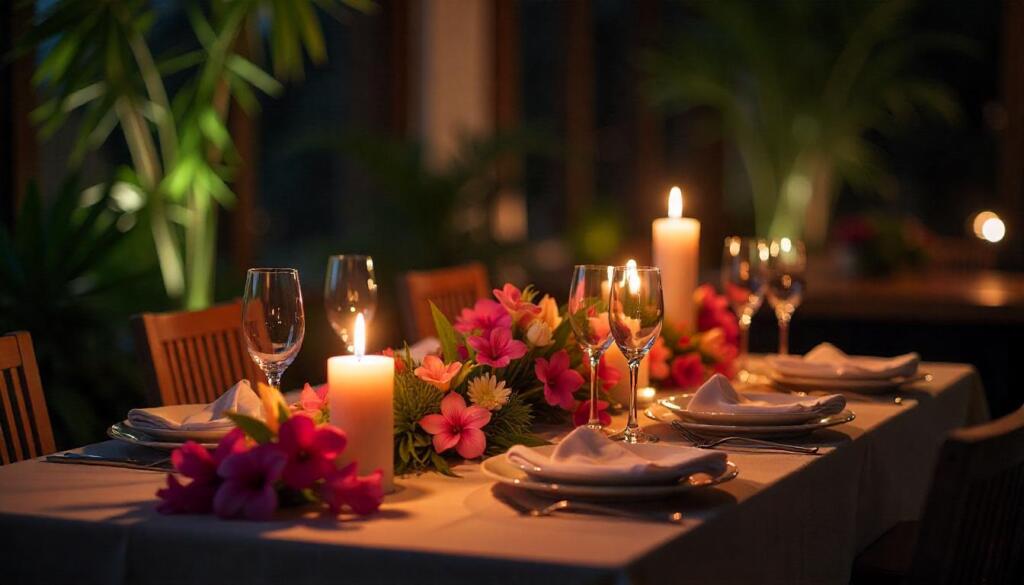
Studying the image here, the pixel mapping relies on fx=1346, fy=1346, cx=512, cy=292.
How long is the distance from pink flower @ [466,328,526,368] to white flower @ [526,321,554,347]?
77 millimetres

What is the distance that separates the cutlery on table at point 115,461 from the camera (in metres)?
1.71

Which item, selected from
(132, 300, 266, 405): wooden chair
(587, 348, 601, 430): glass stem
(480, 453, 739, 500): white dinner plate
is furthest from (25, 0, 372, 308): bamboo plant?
(480, 453, 739, 500): white dinner plate

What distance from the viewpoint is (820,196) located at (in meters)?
8.51

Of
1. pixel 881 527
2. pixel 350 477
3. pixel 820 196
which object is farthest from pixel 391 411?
pixel 820 196

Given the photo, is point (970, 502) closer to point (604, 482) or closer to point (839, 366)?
point (604, 482)

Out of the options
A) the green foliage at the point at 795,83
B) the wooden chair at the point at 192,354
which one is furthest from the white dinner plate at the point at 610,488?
the green foliage at the point at 795,83

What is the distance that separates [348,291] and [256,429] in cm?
54

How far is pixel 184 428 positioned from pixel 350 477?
431 mm

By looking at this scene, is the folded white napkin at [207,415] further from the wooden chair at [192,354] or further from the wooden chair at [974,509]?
the wooden chair at [974,509]

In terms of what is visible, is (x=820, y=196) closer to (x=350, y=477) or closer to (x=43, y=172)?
(x=43, y=172)

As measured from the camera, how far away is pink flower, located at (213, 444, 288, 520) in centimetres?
140

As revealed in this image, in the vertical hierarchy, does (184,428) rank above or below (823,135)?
below

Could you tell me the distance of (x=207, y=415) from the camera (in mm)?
1828

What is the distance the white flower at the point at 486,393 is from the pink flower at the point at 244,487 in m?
0.37
